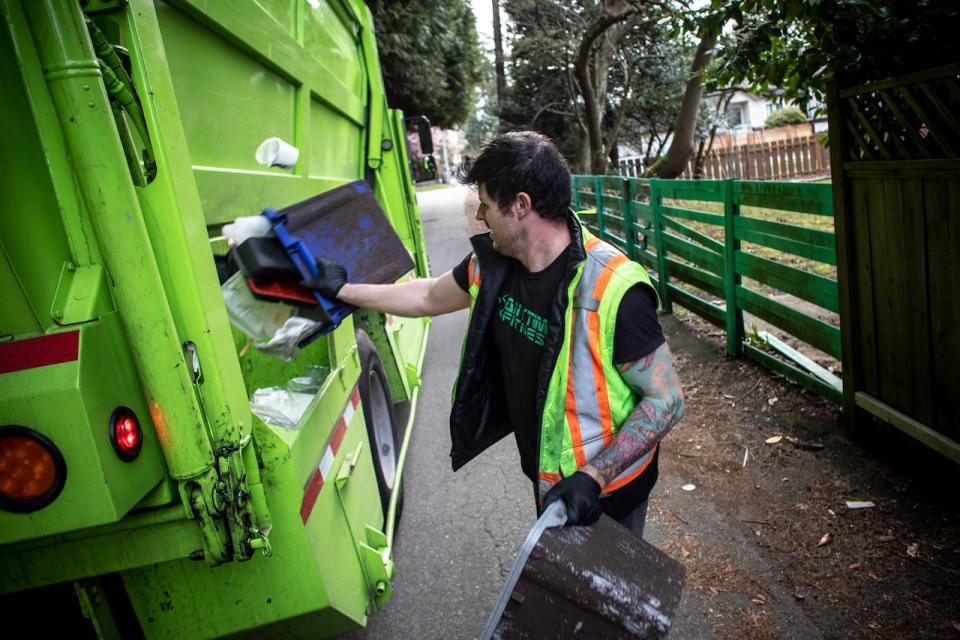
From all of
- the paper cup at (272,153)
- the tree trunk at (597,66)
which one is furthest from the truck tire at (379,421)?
the tree trunk at (597,66)

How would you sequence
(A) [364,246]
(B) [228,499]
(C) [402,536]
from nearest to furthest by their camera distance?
1. (B) [228,499]
2. (A) [364,246]
3. (C) [402,536]

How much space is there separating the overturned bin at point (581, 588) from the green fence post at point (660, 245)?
18.1 feet

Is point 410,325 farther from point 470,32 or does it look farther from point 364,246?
point 470,32

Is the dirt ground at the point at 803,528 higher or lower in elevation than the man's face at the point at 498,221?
lower

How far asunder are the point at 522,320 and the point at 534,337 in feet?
0.23

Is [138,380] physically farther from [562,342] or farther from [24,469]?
[562,342]

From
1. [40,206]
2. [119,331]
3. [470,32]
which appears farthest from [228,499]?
[470,32]

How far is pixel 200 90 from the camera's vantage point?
228cm

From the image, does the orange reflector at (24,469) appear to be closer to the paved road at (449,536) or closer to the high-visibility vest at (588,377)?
the high-visibility vest at (588,377)

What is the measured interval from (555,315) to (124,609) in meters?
1.47

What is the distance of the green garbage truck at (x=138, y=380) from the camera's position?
1.45 metres

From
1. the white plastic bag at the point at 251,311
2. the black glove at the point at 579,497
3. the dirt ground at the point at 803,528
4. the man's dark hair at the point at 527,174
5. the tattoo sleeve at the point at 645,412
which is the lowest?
the dirt ground at the point at 803,528

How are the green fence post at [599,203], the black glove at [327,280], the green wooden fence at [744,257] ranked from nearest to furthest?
the black glove at [327,280] < the green wooden fence at [744,257] < the green fence post at [599,203]

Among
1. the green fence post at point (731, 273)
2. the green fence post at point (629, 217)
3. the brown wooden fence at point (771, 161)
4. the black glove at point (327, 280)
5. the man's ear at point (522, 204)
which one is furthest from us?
the brown wooden fence at point (771, 161)
